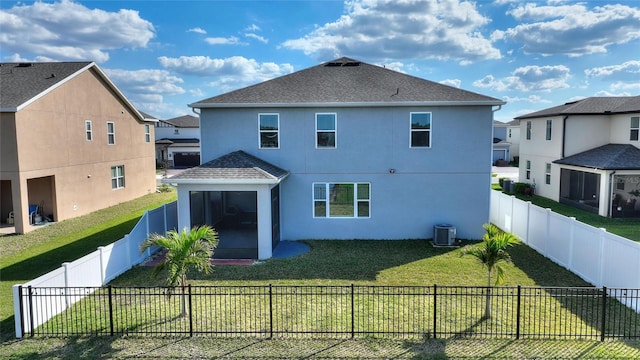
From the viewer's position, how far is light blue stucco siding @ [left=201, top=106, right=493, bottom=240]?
588 inches

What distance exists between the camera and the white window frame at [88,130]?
69.0ft

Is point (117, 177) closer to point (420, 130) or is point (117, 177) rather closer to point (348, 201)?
point (348, 201)

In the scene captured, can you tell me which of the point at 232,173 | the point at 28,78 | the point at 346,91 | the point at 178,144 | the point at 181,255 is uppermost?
the point at 28,78

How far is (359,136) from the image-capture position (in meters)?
15.1

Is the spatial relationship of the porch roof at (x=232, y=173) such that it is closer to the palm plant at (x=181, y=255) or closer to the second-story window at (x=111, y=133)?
the palm plant at (x=181, y=255)

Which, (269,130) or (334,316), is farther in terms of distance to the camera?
(269,130)

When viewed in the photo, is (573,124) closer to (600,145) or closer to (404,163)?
(600,145)

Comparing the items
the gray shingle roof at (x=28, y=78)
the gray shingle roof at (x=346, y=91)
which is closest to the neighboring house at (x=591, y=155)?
the gray shingle roof at (x=346, y=91)

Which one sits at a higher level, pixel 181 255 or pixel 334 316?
pixel 181 255

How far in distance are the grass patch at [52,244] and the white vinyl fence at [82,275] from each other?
1.92 ft

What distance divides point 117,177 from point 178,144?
24.0 m

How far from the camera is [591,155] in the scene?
21.5 meters

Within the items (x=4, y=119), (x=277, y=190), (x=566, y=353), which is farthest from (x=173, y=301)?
(x=4, y=119)

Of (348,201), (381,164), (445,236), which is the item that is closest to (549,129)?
(445,236)
